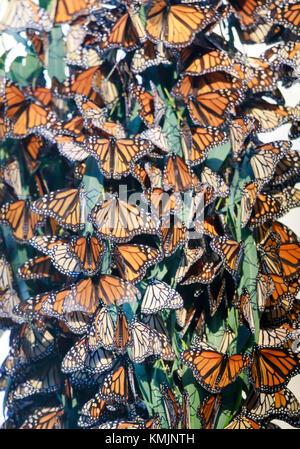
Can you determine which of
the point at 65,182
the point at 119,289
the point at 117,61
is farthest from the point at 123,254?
the point at 117,61

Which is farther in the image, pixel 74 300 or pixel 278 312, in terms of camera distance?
pixel 278 312

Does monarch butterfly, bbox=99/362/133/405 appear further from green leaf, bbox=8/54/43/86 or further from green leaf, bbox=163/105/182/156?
green leaf, bbox=8/54/43/86

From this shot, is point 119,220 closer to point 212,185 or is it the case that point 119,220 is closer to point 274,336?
point 212,185

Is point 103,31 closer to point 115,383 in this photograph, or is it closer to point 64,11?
point 64,11

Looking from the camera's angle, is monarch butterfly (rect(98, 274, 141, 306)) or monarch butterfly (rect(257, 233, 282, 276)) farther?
monarch butterfly (rect(257, 233, 282, 276))

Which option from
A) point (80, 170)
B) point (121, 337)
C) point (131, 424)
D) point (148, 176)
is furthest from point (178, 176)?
point (131, 424)

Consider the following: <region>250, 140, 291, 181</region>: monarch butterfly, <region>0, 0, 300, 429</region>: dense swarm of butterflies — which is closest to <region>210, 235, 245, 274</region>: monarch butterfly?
<region>0, 0, 300, 429</region>: dense swarm of butterflies
